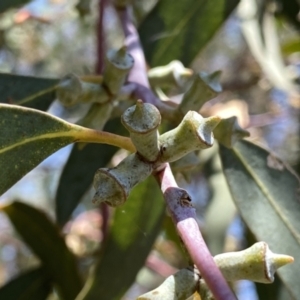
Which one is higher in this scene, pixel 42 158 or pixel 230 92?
pixel 42 158

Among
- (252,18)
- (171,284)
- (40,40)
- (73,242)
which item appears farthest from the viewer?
(40,40)

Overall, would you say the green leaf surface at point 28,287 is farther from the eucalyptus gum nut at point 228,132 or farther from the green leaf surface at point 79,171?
the eucalyptus gum nut at point 228,132

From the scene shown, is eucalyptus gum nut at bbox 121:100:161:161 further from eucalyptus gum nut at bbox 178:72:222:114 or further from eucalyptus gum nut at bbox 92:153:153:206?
eucalyptus gum nut at bbox 178:72:222:114

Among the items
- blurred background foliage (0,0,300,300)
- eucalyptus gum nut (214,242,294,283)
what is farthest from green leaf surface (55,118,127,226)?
eucalyptus gum nut (214,242,294,283)

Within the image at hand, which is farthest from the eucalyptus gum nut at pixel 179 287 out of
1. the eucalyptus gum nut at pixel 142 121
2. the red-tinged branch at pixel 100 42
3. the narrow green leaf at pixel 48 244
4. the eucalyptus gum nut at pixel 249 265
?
the red-tinged branch at pixel 100 42

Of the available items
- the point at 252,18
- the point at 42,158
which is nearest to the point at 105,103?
the point at 42,158

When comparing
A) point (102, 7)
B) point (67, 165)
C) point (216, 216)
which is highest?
point (102, 7)

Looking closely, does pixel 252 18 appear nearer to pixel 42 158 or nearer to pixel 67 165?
pixel 67 165

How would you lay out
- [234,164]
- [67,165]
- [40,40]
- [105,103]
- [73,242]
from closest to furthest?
[105,103]
[234,164]
[67,165]
[73,242]
[40,40]

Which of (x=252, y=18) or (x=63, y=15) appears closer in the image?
(x=252, y=18)
